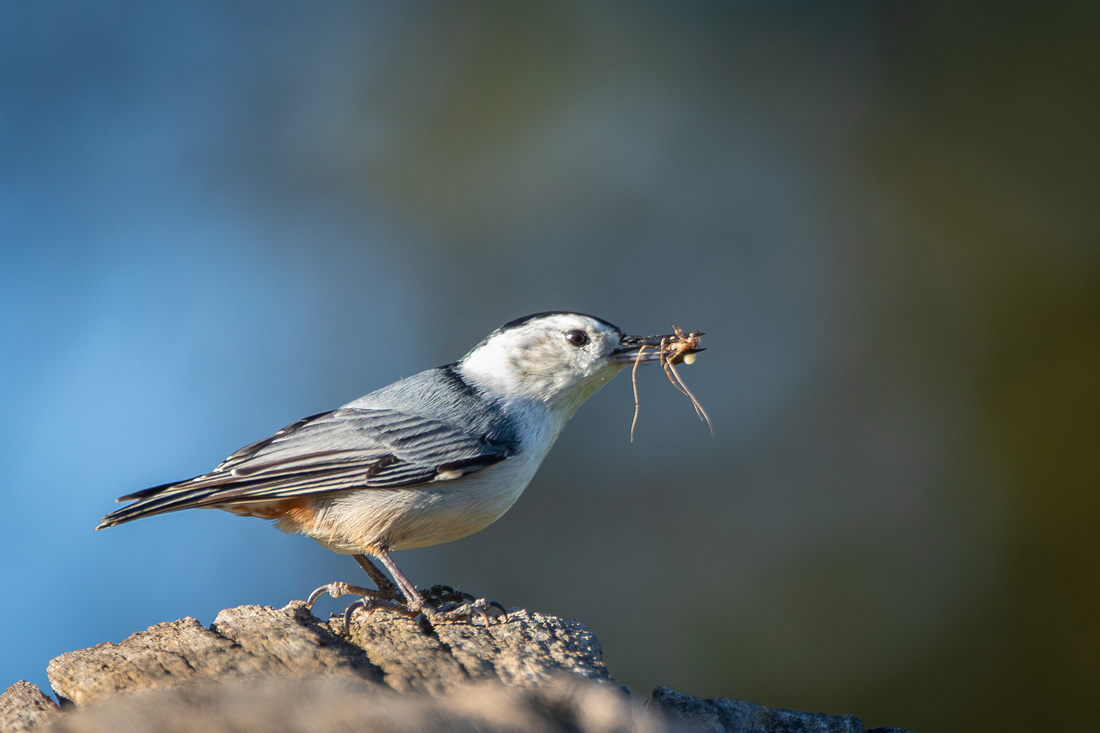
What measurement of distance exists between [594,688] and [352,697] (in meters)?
0.40

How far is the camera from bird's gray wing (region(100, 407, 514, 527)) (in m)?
2.06

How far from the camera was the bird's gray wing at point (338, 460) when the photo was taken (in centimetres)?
206

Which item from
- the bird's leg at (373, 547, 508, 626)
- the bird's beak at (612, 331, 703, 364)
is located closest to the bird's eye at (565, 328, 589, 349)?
the bird's beak at (612, 331, 703, 364)

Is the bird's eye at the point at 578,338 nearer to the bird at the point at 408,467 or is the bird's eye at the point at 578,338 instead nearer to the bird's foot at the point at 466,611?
the bird at the point at 408,467

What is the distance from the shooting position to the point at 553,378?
2.50 m

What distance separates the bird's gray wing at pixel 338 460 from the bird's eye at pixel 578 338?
39 centimetres

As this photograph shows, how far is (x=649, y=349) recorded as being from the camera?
2.52m

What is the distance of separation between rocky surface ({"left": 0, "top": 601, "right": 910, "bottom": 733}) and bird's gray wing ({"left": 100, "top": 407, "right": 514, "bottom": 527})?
38 centimetres

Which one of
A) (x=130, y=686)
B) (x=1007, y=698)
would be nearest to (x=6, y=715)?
(x=130, y=686)

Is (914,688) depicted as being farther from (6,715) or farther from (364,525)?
(6,715)

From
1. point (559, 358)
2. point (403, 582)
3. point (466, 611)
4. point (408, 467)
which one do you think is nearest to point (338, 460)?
point (408, 467)

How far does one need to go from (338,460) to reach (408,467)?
190 mm

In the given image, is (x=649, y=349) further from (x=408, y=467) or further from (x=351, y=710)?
(x=351, y=710)

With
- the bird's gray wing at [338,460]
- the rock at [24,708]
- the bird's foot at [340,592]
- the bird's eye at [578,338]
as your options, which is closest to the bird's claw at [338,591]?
the bird's foot at [340,592]
